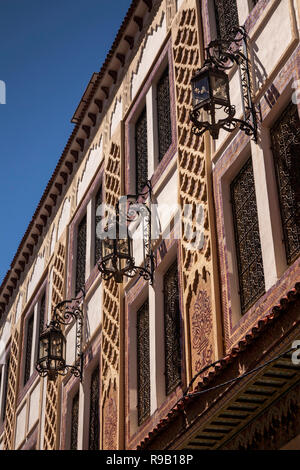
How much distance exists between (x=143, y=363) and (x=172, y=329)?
1.12 metres

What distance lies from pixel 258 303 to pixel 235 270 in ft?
3.06

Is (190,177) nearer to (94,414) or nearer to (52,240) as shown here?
(94,414)

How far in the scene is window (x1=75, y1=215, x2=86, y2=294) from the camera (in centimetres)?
1612

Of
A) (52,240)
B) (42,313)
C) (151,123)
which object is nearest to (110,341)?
(151,123)

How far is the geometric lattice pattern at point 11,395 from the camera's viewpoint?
18719 millimetres

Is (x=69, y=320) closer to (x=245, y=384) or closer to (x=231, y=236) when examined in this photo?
(x=231, y=236)

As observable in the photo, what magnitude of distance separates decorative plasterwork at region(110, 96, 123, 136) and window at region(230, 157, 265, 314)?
18.1 ft

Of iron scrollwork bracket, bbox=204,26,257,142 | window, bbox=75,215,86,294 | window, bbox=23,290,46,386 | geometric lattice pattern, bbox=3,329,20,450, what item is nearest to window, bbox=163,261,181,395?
iron scrollwork bracket, bbox=204,26,257,142

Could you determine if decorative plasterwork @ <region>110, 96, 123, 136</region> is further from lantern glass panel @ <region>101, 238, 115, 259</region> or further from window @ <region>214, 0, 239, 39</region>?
window @ <region>214, 0, 239, 39</region>

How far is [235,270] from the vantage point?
31.9 feet

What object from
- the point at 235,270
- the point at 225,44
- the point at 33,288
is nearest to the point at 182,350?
the point at 235,270

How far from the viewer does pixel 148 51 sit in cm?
1440

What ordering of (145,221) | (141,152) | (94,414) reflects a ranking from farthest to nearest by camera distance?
(141,152), (94,414), (145,221)

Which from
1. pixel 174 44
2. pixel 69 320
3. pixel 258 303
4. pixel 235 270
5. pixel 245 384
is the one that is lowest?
pixel 245 384
